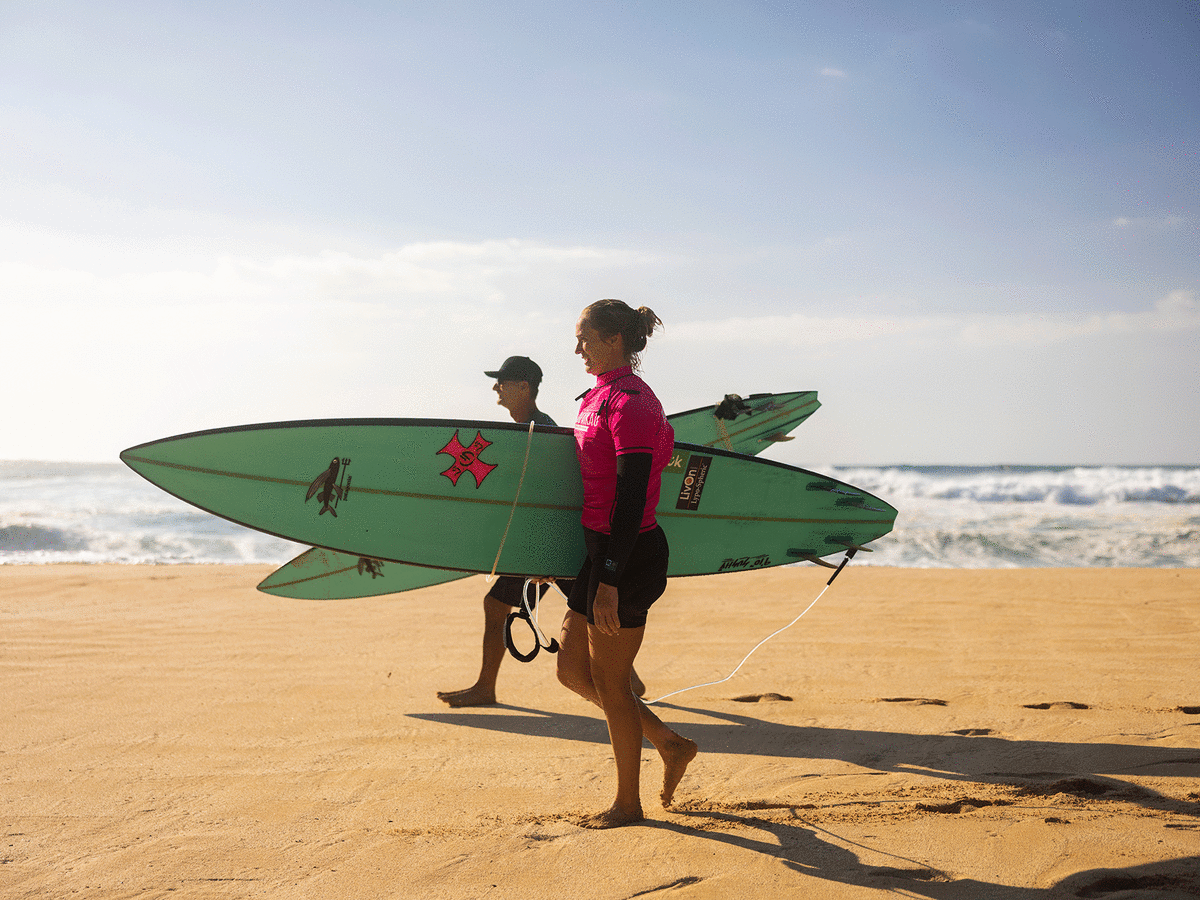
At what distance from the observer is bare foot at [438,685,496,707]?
400 centimetres

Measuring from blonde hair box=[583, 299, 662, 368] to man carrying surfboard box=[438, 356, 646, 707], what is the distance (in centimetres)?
127

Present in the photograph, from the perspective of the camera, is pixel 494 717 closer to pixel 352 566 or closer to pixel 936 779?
pixel 352 566

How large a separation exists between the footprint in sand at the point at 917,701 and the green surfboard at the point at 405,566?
1.50 metres

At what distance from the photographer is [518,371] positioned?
3670 mm

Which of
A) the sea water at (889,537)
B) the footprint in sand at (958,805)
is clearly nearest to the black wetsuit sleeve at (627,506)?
the footprint in sand at (958,805)

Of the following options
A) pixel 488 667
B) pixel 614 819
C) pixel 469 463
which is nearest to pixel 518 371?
pixel 469 463

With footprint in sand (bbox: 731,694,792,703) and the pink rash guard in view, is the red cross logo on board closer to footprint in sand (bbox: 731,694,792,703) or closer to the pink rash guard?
the pink rash guard

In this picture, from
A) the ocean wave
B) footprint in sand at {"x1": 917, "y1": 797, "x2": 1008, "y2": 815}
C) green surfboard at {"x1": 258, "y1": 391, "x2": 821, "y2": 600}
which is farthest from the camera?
the ocean wave

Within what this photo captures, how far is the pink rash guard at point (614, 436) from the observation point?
2.16 metres

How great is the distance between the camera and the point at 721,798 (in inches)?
108

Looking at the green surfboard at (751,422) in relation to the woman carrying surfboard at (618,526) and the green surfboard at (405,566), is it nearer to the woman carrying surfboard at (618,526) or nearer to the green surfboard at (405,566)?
the green surfboard at (405,566)

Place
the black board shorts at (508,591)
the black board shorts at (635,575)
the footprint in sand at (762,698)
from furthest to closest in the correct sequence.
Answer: the footprint in sand at (762,698), the black board shorts at (508,591), the black board shorts at (635,575)

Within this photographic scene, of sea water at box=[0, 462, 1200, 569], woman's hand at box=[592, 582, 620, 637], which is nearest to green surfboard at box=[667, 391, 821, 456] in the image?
woman's hand at box=[592, 582, 620, 637]

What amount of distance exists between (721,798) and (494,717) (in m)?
1.48
